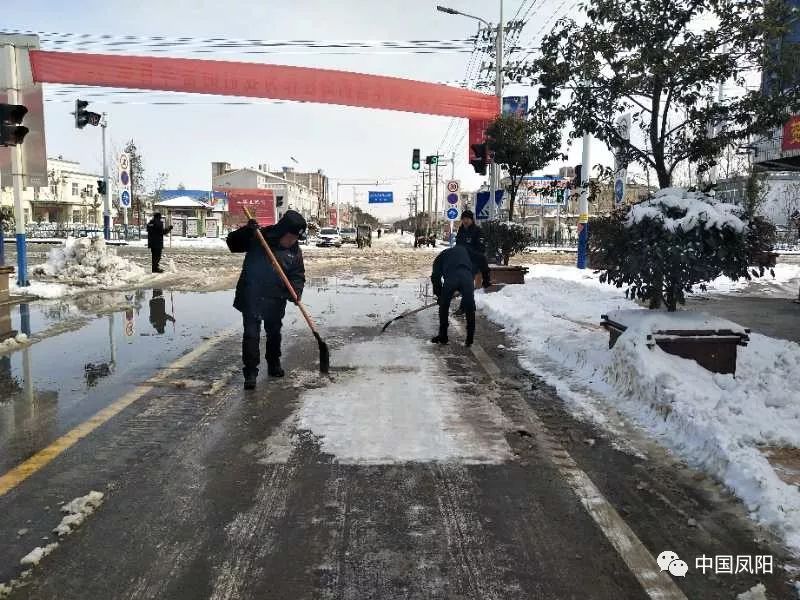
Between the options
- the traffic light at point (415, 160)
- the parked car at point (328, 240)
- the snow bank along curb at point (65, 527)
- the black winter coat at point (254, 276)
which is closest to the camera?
the snow bank along curb at point (65, 527)

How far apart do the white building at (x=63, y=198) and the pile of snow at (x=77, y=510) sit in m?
70.6

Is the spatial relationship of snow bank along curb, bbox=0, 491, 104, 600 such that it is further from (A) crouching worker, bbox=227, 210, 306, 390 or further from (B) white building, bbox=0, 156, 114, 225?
(B) white building, bbox=0, 156, 114, 225

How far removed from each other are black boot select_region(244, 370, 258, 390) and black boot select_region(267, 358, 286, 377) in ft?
1.26

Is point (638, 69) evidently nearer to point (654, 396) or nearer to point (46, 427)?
point (654, 396)

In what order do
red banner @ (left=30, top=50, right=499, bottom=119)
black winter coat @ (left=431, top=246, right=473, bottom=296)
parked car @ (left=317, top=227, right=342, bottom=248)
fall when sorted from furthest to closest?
parked car @ (left=317, top=227, right=342, bottom=248)
red banner @ (left=30, top=50, right=499, bottom=119)
black winter coat @ (left=431, top=246, right=473, bottom=296)

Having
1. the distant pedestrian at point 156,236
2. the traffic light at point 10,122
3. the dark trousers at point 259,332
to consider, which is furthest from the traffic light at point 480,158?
the dark trousers at point 259,332

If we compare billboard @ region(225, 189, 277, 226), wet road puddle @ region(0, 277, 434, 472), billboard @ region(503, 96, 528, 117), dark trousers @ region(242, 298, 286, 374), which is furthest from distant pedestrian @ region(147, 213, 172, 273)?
billboard @ region(225, 189, 277, 226)

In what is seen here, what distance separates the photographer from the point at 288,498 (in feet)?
10.9

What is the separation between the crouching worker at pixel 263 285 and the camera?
5.62 meters

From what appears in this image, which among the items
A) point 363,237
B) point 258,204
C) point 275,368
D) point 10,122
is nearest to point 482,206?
point 10,122

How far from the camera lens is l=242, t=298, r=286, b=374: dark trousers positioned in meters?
5.59

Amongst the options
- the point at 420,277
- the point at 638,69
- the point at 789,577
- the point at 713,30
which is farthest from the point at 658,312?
the point at 420,277

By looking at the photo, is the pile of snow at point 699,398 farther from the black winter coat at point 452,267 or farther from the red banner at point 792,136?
the red banner at point 792,136

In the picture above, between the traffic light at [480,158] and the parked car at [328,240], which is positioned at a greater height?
the traffic light at [480,158]
